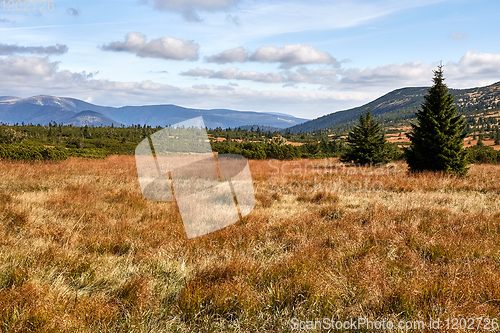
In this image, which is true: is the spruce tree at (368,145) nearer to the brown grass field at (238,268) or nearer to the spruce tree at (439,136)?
the spruce tree at (439,136)

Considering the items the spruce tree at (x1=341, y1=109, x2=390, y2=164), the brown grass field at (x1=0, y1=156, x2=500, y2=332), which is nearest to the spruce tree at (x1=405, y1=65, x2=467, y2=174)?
the spruce tree at (x1=341, y1=109, x2=390, y2=164)

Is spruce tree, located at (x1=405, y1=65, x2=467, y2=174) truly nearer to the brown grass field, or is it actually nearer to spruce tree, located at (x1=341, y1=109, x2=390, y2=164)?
spruce tree, located at (x1=341, y1=109, x2=390, y2=164)

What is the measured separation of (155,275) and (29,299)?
1192 millimetres

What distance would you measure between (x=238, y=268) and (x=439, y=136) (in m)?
15.6

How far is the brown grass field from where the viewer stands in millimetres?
2424

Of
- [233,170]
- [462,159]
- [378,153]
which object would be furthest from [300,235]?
[378,153]

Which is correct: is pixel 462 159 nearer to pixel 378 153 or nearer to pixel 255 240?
pixel 378 153

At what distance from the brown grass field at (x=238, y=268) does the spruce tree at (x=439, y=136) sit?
10.4 m

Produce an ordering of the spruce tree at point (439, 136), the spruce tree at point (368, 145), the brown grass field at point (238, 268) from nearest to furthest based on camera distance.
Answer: the brown grass field at point (238, 268) → the spruce tree at point (439, 136) → the spruce tree at point (368, 145)

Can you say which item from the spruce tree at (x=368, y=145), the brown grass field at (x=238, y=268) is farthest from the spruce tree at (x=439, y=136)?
the brown grass field at (x=238, y=268)

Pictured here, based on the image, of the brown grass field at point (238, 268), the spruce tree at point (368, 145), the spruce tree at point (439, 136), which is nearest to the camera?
the brown grass field at point (238, 268)

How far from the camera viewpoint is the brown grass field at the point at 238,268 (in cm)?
242

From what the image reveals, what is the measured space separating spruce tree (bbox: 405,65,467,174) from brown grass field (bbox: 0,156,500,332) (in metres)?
10.4

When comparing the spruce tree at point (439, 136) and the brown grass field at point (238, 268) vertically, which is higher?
Answer: the spruce tree at point (439, 136)
